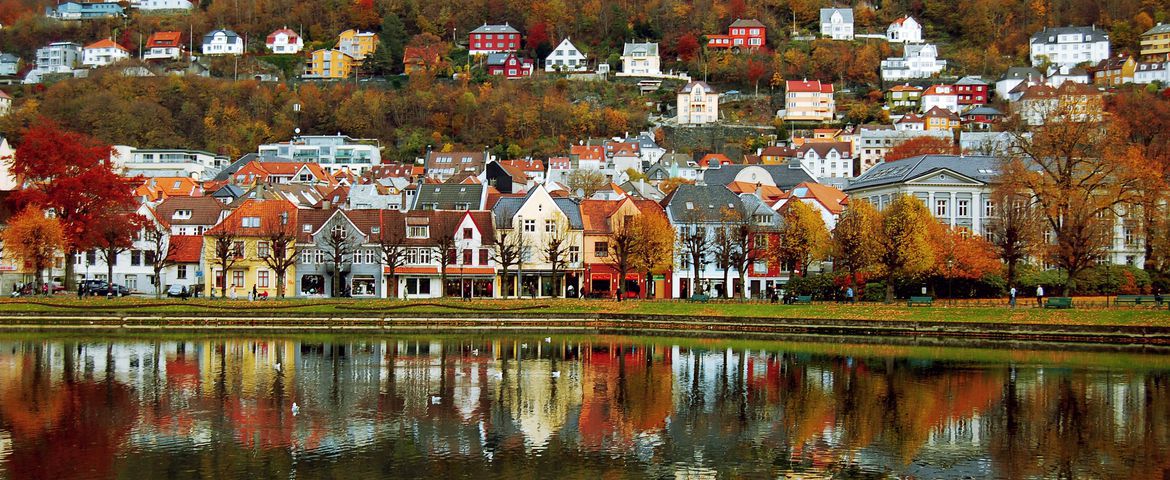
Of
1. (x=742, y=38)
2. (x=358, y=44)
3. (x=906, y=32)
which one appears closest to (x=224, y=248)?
(x=742, y=38)

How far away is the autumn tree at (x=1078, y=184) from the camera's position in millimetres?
57750

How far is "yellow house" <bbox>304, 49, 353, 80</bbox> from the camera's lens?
614ft

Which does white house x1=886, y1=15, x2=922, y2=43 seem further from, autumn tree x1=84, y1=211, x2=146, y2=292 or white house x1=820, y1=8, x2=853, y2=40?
autumn tree x1=84, y1=211, x2=146, y2=292

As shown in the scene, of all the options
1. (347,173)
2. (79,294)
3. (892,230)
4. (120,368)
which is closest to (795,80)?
(347,173)

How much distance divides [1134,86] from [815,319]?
12310 centimetres

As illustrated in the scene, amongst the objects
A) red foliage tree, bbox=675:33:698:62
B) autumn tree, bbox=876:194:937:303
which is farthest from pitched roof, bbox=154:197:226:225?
red foliage tree, bbox=675:33:698:62

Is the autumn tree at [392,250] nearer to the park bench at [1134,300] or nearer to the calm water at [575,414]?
the calm water at [575,414]

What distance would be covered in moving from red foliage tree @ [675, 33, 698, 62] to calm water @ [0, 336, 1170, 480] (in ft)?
468

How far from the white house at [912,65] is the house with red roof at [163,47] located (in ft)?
385

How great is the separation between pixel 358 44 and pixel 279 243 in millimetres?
134574

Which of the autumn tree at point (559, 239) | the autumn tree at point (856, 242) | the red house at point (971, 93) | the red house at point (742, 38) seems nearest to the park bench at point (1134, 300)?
the autumn tree at point (856, 242)

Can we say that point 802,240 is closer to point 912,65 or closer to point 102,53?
point 912,65

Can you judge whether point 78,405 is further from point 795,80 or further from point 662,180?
point 795,80

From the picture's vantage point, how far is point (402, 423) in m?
28.4
